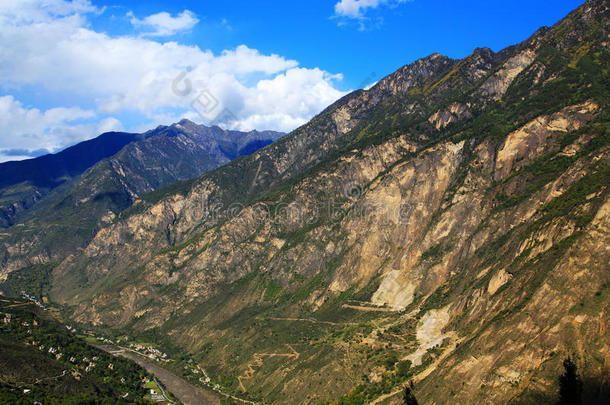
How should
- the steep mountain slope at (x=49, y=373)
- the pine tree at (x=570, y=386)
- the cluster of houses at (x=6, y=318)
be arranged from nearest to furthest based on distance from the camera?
the pine tree at (x=570, y=386)
the steep mountain slope at (x=49, y=373)
the cluster of houses at (x=6, y=318)

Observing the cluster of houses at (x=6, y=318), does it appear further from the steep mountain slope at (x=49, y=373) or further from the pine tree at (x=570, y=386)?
the pine tree at (x=570, y=386)

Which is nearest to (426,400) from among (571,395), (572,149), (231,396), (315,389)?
(571,395)

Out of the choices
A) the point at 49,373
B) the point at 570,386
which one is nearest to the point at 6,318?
the point at 49,373

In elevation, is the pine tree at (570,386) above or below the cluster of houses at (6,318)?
below

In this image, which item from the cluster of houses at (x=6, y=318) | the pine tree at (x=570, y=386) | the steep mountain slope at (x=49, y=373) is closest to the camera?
the pine tree at (x=570, y=386)

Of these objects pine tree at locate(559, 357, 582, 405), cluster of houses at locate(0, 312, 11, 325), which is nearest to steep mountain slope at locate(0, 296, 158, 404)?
cluster of houses at locate(0, 312, 11, 325)

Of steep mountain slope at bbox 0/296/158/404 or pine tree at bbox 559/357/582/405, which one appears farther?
steep mountain slope at bbox 0/296/158/404

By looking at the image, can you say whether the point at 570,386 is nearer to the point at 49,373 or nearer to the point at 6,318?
the point at 49,373

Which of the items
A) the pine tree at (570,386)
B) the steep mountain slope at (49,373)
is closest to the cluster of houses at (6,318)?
the steep mountain slope at (49,373)

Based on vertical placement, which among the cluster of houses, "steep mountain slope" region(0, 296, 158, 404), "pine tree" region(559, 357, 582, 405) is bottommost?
"pine tree" region(559, 357, 582, 405)

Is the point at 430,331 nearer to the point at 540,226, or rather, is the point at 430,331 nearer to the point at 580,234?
the point at 540,226

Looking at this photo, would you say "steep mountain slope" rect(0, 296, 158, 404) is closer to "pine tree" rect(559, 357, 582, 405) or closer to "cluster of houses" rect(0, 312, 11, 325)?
"cluster of houses" rect(0, 312, 11, 325)
